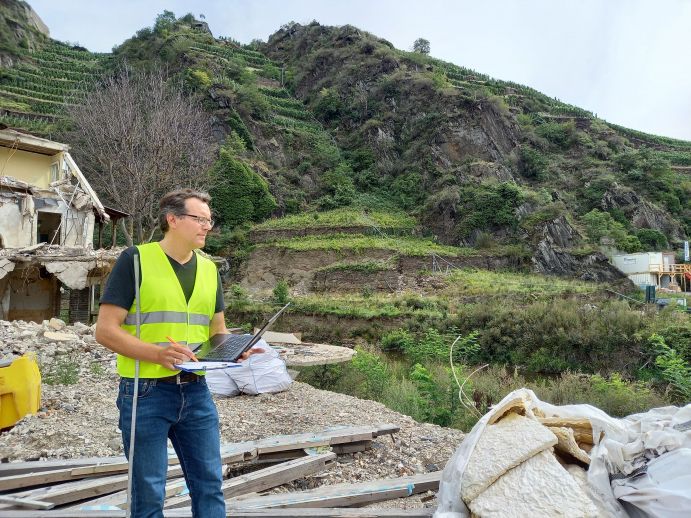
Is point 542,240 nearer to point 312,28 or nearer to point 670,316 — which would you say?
point 670,316

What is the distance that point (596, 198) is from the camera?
113 ft

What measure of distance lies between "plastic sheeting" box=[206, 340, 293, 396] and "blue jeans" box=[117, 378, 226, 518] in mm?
4613

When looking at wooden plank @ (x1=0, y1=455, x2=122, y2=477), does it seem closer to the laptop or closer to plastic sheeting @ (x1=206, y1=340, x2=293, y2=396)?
the laptop

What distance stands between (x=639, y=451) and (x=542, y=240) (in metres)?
27.8

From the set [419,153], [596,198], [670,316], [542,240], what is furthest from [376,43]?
[670,316]

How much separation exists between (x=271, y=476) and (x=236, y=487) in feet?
1.03

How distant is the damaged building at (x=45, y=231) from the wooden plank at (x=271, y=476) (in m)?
11.6

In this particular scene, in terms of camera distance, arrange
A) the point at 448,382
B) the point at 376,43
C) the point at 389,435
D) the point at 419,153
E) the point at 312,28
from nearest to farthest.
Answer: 1. the point at 389,435
2. the point at 448,382
3. the point at 419,153
4. the point at 376,43
5. the point at 312,28

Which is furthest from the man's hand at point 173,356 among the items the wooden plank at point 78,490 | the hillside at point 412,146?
the hillside at point 412,146

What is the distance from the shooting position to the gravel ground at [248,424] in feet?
13.6

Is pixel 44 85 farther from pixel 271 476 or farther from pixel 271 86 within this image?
pixel 271 476

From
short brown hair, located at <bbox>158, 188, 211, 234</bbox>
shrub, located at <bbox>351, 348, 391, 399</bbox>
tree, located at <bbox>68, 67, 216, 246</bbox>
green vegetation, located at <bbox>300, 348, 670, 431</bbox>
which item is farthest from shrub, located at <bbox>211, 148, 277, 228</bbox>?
short brown hair, located at <bbox>158, 188, 211, 234</bbox>

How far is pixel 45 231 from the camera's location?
1772cm

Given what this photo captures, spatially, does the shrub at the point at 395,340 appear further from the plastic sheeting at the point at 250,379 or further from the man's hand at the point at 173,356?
the man's hand at the point at 173,356
